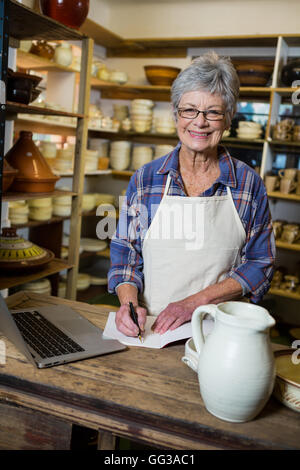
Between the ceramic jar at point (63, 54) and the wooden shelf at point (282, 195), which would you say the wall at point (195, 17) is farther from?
the wooden shelf at point (282, 195)

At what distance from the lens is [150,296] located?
5.72 feet

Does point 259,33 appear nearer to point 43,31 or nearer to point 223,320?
point 43,31

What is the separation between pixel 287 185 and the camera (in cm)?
383

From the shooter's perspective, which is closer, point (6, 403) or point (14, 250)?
point (6, 403)

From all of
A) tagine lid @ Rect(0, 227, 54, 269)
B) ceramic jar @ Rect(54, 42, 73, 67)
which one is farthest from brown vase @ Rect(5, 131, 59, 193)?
ceramic jar @ Rect(54, 42, 73, 67)

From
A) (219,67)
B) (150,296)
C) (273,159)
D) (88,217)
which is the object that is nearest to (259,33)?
(273,159)

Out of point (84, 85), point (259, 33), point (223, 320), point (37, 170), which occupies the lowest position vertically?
point (223, 320)

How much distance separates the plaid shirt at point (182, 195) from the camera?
168 centimetres

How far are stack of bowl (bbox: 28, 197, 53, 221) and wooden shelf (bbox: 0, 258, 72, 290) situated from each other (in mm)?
406

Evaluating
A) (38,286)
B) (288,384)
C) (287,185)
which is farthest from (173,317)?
(287,185)

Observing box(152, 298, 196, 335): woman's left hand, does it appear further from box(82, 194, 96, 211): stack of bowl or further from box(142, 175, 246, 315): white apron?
box(82, 194, 96, 211): stack of bowl

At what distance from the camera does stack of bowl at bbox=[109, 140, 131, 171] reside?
446cm

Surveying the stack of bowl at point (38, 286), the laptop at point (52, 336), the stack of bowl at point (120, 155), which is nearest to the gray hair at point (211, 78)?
the laptop at point (52, 336)
